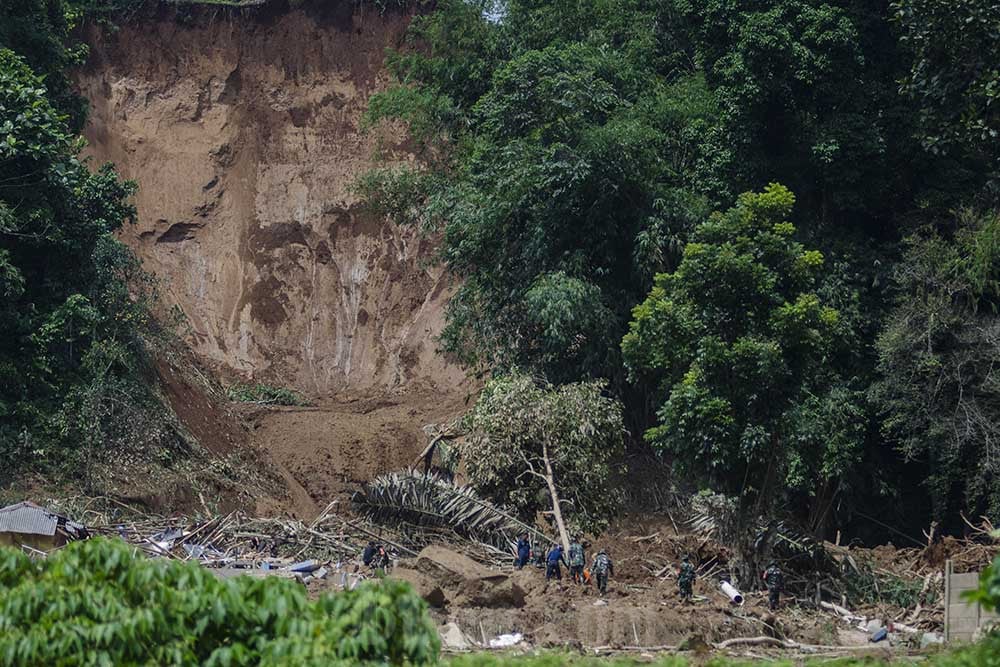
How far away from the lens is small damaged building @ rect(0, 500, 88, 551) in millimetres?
16953

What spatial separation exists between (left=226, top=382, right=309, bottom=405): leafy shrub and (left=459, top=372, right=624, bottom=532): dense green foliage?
1509 centimetres

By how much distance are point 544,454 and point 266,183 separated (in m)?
22.9

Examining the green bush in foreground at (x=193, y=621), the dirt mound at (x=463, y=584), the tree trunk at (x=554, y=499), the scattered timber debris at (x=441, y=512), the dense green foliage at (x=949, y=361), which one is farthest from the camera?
the dense green foliage at (x=949, y=361)

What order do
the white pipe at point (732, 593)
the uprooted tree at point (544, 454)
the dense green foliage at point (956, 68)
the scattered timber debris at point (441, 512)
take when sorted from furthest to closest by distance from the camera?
the uprooted tree at point (544, 454) < the scattered timber debris at point (441, 512) < the dense green foliage at point (956, 68) < the white pipe at point (732, 593)

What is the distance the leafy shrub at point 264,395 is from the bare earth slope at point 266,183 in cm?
220

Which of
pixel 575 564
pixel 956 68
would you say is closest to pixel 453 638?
pixel 575 564

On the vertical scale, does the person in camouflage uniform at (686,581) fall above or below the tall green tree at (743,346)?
below

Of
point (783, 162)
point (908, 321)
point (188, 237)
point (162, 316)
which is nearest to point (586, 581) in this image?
point (908, 321)

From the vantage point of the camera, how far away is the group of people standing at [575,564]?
57.6ft

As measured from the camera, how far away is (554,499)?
20.1 meters

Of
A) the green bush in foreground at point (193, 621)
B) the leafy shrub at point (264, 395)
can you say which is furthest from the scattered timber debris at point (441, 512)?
the leafy shrub at point (264, 395)

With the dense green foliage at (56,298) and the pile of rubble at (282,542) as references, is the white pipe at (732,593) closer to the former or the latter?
the pile of rubble at (282,542)

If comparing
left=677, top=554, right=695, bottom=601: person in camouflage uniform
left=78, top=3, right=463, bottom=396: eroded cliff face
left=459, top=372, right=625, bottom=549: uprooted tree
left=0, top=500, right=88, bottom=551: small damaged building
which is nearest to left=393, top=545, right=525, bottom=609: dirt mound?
left=677, top=554, right=695, bottom=601: person in camouflage uniform

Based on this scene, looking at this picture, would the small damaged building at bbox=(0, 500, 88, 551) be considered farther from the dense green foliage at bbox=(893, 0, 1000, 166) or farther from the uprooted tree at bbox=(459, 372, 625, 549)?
the dense green foliage at bbox=(893, 0, 1000, 166)
